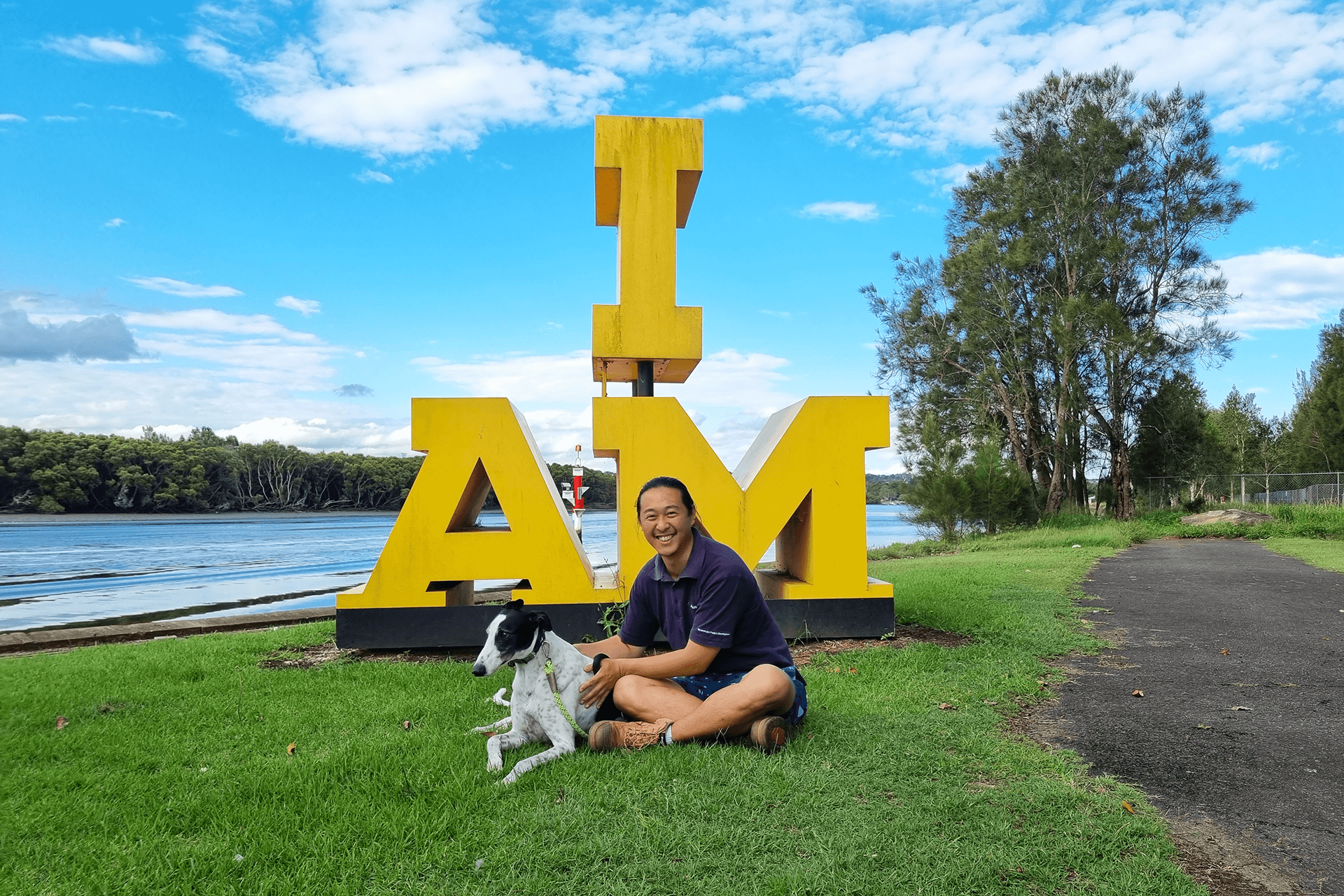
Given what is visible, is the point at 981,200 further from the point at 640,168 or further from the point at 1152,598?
the point at 640,168

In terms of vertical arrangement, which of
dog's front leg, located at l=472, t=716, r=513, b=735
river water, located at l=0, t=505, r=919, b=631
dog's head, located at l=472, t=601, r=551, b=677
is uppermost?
dog's head, located at l=472, t=601, r=551, b=677

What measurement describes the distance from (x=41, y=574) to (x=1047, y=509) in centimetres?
2937

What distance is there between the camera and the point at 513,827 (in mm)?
3127

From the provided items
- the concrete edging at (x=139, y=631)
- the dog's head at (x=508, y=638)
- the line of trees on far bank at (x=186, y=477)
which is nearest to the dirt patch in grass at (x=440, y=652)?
the concrete edging at (x=139, y=631)

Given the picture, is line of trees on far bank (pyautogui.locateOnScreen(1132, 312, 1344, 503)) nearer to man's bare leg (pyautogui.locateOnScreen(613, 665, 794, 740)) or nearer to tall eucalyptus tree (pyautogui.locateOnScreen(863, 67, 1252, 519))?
tall eucalyptus tree (pyautogui.locateOnScreen(863, 67, 1252, 519))

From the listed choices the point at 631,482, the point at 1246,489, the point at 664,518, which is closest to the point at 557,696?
the point at 664,518

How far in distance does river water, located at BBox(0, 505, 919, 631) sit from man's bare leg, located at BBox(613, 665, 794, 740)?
673cm

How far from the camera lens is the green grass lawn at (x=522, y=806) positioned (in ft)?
9.19

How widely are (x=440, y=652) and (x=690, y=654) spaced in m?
4.35

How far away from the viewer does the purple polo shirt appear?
12.8 ft

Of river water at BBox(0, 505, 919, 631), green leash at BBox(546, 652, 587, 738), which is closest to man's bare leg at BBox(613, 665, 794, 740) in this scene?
green leash at BBox(546, 652, 587, 738)

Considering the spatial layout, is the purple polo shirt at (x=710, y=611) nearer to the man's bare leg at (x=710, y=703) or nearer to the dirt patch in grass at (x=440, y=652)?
the man's bare leg at (x=710, y=703)

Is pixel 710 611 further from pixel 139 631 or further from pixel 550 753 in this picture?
pixel 139 631

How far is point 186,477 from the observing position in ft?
187
